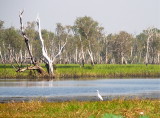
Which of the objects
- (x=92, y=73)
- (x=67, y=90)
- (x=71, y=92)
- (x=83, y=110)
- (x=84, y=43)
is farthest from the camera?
(x=84, y=43)

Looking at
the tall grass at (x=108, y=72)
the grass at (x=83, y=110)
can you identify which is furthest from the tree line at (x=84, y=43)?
the grass at (x=83, y=110)

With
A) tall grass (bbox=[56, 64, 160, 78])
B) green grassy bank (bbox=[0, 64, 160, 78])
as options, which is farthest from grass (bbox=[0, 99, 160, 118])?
tall grass (bbox=[56, 64, 160, 78])

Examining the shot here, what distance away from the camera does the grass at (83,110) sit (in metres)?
15.2

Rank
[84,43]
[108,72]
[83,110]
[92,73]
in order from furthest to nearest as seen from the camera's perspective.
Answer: [84,43] → [108,72] → [92,73] → [83,110]

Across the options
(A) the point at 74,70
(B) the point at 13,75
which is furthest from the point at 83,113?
(A) the point at 74,70

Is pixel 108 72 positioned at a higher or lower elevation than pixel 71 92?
higher

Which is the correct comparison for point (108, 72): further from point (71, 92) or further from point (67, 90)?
point (71, 92)

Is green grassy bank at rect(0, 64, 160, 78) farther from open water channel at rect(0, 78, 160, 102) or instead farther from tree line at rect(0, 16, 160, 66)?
tree line at rect(0, 16, 160, 66)

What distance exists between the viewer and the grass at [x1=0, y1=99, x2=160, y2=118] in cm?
1518

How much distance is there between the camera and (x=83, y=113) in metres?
15.2

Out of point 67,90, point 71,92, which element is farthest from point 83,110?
point 67,90

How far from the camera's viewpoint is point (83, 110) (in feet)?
52.9

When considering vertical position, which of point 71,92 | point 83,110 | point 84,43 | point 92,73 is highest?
point 84,43

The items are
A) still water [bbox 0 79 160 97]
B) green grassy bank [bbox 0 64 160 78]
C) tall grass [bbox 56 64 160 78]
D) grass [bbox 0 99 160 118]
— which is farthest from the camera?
tall grass [bbox 56 64 160 78]
